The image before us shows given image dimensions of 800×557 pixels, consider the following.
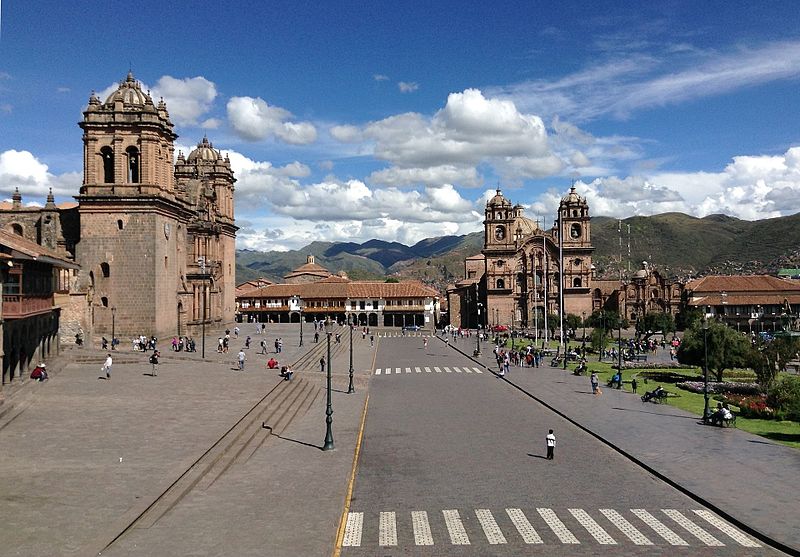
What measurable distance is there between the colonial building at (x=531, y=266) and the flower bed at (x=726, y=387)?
56430 mm

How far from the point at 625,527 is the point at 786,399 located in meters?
17.5

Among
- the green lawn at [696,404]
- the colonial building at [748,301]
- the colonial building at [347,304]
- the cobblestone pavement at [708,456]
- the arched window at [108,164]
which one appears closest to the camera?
the cobblestone pavement at [708,456]

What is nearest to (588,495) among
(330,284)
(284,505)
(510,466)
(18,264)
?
(510,466)

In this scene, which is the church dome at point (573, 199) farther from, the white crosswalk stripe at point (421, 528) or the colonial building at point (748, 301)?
the white crosswalk stripe at point (421, 528)

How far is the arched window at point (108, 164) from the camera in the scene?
50.4 m

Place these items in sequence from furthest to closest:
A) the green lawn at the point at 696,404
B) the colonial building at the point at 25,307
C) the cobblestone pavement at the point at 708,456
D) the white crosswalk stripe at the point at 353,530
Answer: the colonial building at the point at 25,307, the green lawn at the point at 696,404, the cobblestone pavement at the point at 708,456, the white crosswalk stripe at the point at 353,530

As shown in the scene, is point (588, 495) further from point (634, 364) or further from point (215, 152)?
point (215, 152)

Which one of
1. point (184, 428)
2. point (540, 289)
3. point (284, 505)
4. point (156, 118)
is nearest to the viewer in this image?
point (284, 505)

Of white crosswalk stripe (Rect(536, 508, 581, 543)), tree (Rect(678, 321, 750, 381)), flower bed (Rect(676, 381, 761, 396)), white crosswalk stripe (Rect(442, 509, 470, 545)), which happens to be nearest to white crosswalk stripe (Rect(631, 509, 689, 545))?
white crosswalk stripe (Rect(536, 508, 581, 543))

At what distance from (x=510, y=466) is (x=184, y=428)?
1128 centimetres

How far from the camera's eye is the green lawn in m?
24.7

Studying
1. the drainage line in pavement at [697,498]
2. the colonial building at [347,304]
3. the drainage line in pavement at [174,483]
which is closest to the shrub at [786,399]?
the drainage line in pavement at [697,498]

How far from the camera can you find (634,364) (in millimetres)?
50562

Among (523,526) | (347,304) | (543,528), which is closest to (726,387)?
(543,528)
